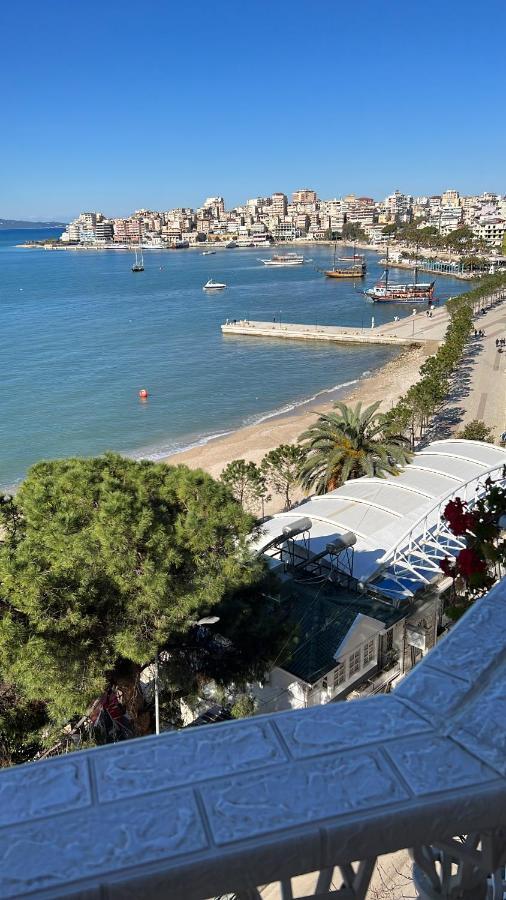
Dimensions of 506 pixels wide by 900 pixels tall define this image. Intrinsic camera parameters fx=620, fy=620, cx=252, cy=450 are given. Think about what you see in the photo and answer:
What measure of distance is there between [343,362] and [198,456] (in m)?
23.9

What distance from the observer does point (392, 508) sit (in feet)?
47.3

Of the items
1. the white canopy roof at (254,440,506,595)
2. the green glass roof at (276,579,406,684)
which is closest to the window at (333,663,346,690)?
the green glass roof at (276,579,406,684)

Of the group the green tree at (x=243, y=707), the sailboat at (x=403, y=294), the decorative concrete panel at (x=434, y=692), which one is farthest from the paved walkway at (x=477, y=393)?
the sailboat at (x=403, y=294)

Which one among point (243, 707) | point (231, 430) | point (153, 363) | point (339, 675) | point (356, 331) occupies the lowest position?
point (231, 430)

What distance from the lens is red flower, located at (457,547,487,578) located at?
3.94 meters

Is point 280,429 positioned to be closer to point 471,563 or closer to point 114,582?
point 114,582

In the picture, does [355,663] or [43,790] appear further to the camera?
[355,663]

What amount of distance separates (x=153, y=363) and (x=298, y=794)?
49.5 meters

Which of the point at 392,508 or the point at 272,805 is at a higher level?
the point at 272,805

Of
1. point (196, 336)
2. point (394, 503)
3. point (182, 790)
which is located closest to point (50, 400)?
point (196, 336)

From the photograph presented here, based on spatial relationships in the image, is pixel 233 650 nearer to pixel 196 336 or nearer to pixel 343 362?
pixel 343 362

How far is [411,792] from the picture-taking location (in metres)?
1.54

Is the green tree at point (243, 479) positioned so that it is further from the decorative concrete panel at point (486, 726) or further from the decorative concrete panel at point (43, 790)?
the decorative concrete panel at point (43, 790)

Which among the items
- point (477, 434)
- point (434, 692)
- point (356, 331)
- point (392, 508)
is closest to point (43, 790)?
point (434, 692)
